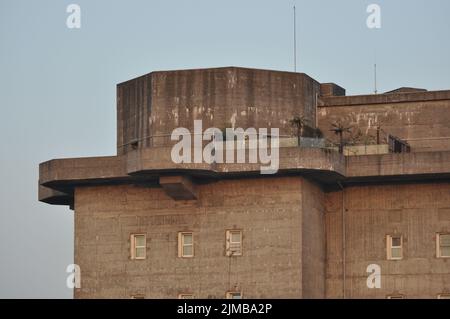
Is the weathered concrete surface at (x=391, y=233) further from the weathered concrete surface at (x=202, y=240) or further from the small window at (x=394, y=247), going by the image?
the weathered concrete surface at (x=202, y=240)

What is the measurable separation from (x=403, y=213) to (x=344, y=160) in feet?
13.1

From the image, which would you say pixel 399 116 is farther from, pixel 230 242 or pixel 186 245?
pixel 186 245

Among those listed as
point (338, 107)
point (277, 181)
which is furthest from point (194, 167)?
point (338, 107)

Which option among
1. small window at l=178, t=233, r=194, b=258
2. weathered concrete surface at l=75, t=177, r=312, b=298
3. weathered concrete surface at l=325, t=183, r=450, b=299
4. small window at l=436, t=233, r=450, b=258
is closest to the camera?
weathered concrete surface at l=75, t=177, r=312, b=298

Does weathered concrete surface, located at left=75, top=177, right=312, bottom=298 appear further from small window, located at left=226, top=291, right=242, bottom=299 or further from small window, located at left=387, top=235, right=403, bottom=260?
small window, located at left=387, top=235, right=403, bottom=260

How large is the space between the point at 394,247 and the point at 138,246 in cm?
1269

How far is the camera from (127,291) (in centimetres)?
9800

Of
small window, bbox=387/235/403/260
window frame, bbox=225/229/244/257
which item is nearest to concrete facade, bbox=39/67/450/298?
window frame, bbox=225/229/244/257

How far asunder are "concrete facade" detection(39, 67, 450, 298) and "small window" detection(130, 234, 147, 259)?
10.0 inches

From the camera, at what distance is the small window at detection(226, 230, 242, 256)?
96.3 meters

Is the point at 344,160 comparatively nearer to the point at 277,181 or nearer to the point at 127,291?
the point at 277,181

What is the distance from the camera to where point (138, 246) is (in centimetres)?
9862
